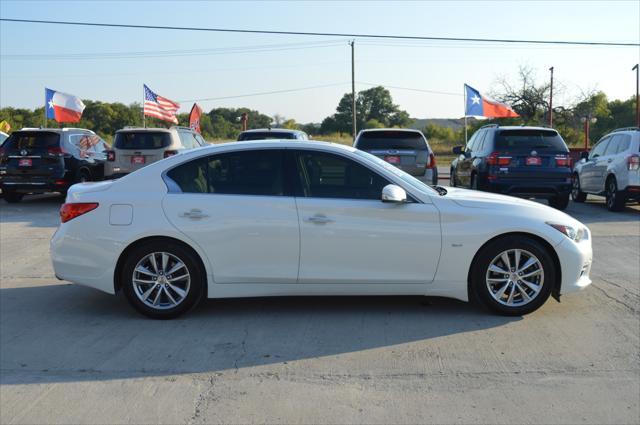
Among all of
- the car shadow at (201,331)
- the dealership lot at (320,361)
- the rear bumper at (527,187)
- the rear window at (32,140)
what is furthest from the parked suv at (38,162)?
the rear bumper at (527,187)

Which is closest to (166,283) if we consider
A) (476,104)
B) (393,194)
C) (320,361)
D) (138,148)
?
(320,361)

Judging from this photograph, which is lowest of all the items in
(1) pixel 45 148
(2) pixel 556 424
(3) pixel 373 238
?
(2) pixel 556 424

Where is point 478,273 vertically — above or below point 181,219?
below

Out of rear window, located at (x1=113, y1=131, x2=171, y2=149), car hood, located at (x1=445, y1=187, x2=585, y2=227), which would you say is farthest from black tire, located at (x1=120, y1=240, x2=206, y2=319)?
rear window, located at (x1=113, y1=131, x2=171, y2=149)

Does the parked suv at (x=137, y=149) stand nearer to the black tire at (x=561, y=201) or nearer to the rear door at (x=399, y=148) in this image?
the rear door at (x=399, y=148)

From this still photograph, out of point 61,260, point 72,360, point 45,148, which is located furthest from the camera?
point 45,148

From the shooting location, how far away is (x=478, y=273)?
5.69m

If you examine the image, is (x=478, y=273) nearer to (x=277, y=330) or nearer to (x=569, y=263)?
(x=569, y=263)

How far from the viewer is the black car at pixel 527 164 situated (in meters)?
12.6

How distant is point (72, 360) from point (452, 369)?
9.19 feet

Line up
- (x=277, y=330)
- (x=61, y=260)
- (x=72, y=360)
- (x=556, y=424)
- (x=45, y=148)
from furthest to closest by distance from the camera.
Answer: (x=45, y=148)
(x=61, y=260)
(x=277, y=330)
(x=72, y=360)
(x=556, y=424)

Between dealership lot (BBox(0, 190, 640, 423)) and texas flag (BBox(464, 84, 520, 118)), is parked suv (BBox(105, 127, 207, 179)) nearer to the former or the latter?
dealership lot (BBox(0, 190, 640, 423))

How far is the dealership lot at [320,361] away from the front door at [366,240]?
1.41ft

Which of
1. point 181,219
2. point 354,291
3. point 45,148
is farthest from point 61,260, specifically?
point 45,148
